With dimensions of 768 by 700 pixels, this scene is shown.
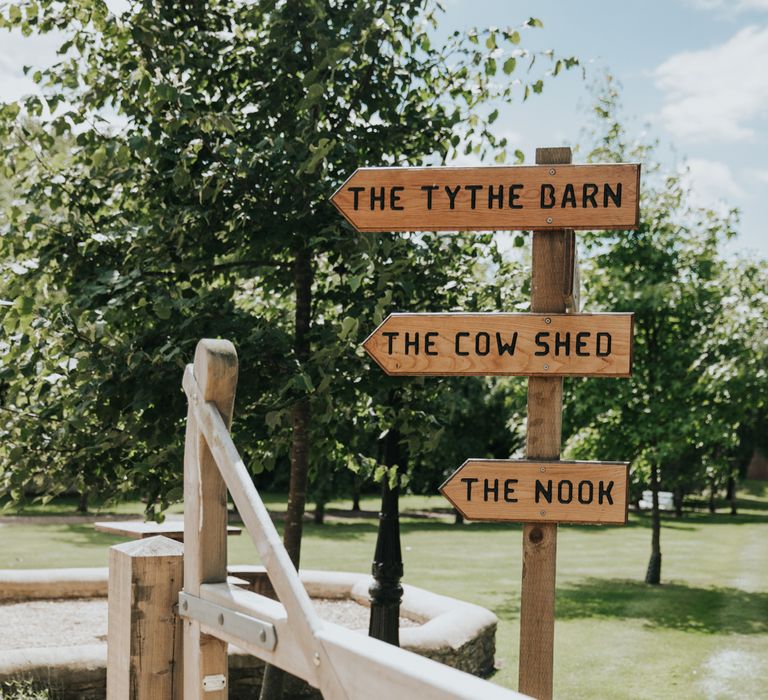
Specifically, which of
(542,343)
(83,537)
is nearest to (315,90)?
(542,343)

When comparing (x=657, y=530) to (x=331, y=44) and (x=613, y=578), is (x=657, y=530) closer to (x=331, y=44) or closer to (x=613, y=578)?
(x=613, y=578)

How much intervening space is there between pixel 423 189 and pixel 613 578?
1438cm

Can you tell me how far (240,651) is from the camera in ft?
22.9

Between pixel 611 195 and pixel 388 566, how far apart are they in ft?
14.1

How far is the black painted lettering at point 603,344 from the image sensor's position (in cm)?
388

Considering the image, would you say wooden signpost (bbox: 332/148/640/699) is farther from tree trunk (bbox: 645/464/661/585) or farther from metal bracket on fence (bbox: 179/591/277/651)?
tree trunk (bbox: 645/464/661/585)

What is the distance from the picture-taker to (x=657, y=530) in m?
15.9

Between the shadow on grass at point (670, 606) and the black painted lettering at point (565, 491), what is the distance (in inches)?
338

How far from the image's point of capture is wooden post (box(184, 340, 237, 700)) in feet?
10.1

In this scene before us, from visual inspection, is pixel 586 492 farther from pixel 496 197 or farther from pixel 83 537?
pixel 83 537

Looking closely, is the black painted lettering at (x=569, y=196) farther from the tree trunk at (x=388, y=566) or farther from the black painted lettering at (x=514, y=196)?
the tree trunk at (x=388, y=566)

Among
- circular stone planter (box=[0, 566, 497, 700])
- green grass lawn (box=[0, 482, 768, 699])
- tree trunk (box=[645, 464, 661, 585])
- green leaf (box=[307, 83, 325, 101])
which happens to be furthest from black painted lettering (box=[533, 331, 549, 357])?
tree trunk (box=[645, 464, 661, 585])

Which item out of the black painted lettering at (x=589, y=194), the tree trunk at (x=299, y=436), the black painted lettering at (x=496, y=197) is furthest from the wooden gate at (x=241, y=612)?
the tree trunk at (x=299, y=436)

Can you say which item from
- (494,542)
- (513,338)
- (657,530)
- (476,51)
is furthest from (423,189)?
(494,542)
